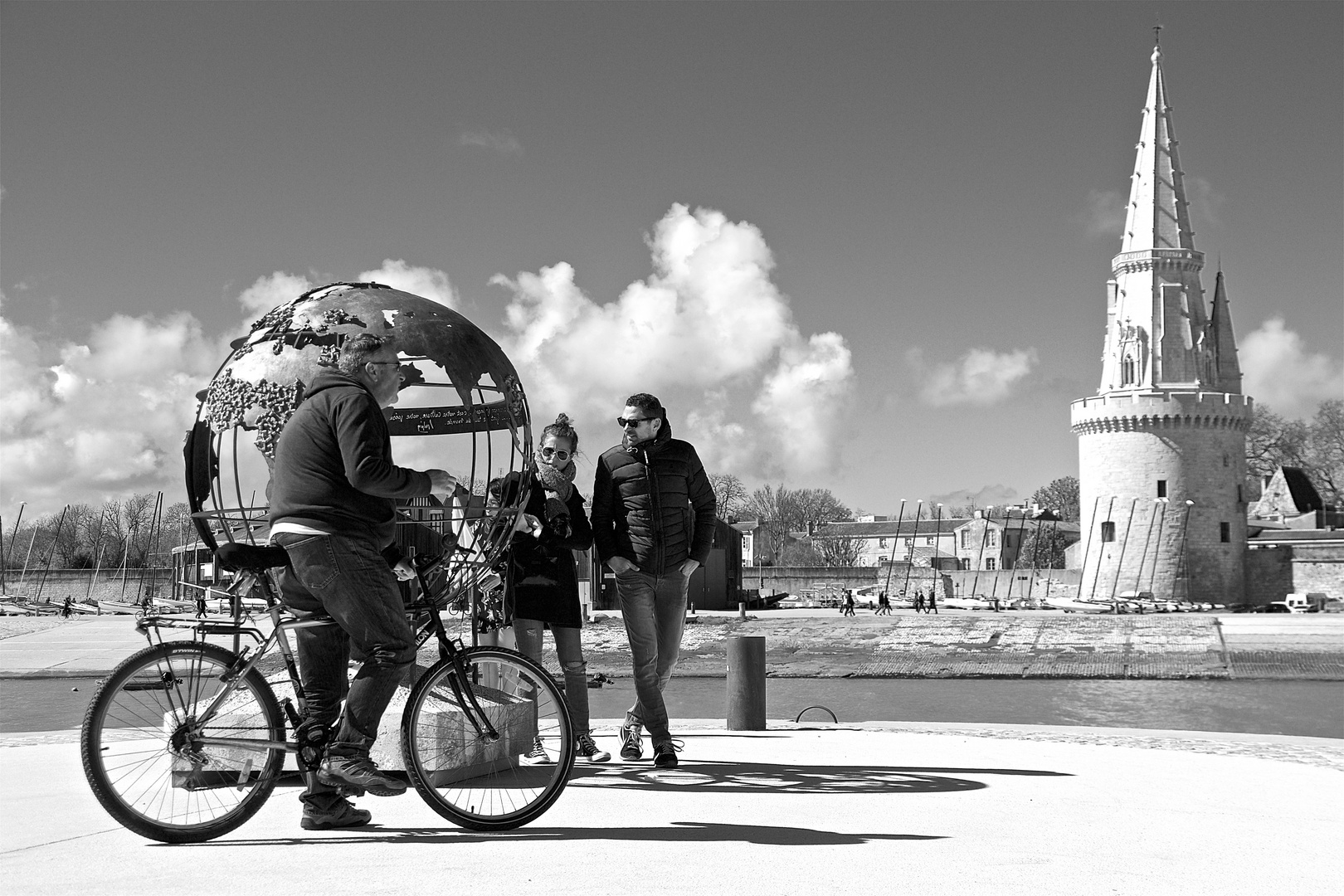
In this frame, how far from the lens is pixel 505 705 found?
17.1ft

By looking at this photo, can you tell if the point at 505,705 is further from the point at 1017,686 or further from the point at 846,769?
the point at 1017,686

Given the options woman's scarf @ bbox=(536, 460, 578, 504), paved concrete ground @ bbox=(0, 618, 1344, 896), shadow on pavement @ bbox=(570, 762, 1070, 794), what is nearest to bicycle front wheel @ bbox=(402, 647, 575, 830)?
paved concrete ground @ bbox=(0, 618, 1344, 896)

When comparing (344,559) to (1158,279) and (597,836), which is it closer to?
(597,836)

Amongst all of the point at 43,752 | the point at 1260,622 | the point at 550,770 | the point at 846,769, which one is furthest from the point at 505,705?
the point at 1260,622

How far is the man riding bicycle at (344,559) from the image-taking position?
4586mm

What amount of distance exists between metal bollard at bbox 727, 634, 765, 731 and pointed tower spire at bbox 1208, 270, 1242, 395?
2588 inches

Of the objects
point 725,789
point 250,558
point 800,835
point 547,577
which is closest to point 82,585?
point 547,577

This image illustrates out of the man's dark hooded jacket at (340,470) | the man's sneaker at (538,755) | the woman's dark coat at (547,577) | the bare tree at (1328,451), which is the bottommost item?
the man's sneaker at (538,755)

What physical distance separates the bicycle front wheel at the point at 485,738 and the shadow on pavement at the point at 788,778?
0.98 m

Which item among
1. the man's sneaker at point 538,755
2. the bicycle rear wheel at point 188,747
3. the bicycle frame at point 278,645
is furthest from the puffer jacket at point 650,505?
the bicycle rear wheel at point 188,747

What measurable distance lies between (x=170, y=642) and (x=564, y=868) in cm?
168

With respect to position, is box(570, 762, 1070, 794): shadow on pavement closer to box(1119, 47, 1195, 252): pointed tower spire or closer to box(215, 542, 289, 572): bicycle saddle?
box(215, 542, 289, 572): bicycle saddle

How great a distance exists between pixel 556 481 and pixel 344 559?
2567mm

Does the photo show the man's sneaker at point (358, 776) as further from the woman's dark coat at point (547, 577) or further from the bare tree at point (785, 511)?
the bare tree at point (785, 511)
